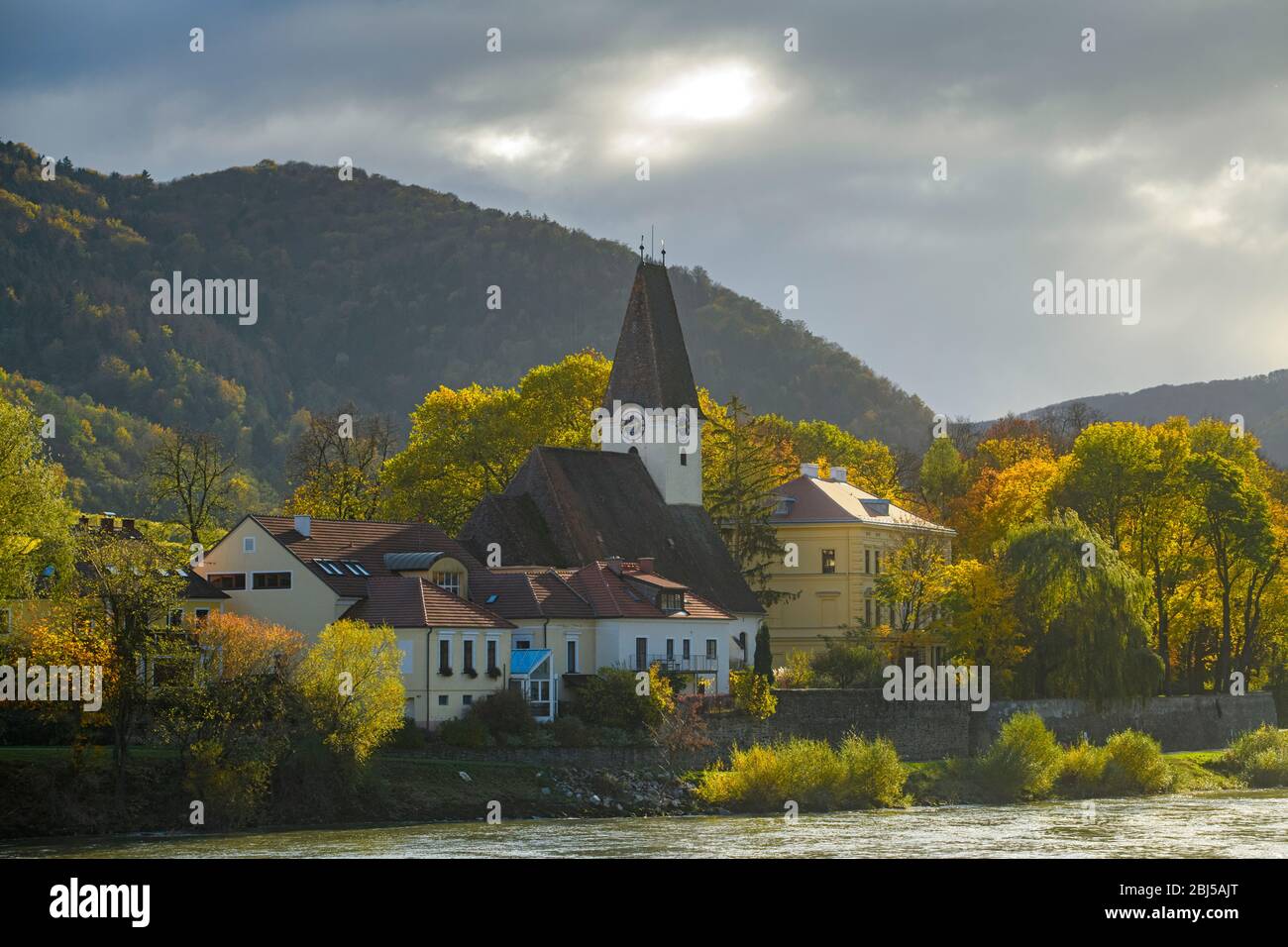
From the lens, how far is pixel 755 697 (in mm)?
55750

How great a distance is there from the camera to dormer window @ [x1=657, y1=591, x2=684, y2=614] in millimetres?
58156

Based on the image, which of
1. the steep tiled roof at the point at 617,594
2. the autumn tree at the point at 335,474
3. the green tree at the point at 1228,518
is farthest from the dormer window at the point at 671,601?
the green tree at the point at 1228,518

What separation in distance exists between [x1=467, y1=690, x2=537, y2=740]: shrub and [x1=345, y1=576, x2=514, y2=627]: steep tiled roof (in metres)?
2.43

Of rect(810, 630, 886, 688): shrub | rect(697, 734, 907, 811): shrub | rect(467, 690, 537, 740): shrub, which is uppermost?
rect(810, 630, 886, 688): shrub

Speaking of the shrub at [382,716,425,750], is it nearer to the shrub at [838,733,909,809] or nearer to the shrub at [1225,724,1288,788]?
the shrub at [838,733,909,809]

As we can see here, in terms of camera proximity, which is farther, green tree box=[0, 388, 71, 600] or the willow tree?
the willow tree

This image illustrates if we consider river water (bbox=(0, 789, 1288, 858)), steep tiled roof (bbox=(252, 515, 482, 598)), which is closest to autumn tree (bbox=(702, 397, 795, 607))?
steep tiled roof (bbox=(252, 515, 482, 598))

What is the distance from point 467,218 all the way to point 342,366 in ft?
103

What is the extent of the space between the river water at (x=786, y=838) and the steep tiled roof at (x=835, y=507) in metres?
28.2

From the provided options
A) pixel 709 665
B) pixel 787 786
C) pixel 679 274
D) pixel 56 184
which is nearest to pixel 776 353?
pixel 679 274

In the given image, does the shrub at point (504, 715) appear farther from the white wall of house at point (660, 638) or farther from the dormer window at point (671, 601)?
the dormer window at point (671, 601)

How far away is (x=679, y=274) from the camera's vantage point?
186 meters

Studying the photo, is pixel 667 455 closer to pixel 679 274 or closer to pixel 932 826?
pixel 932 826

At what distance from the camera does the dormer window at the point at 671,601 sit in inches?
2290
